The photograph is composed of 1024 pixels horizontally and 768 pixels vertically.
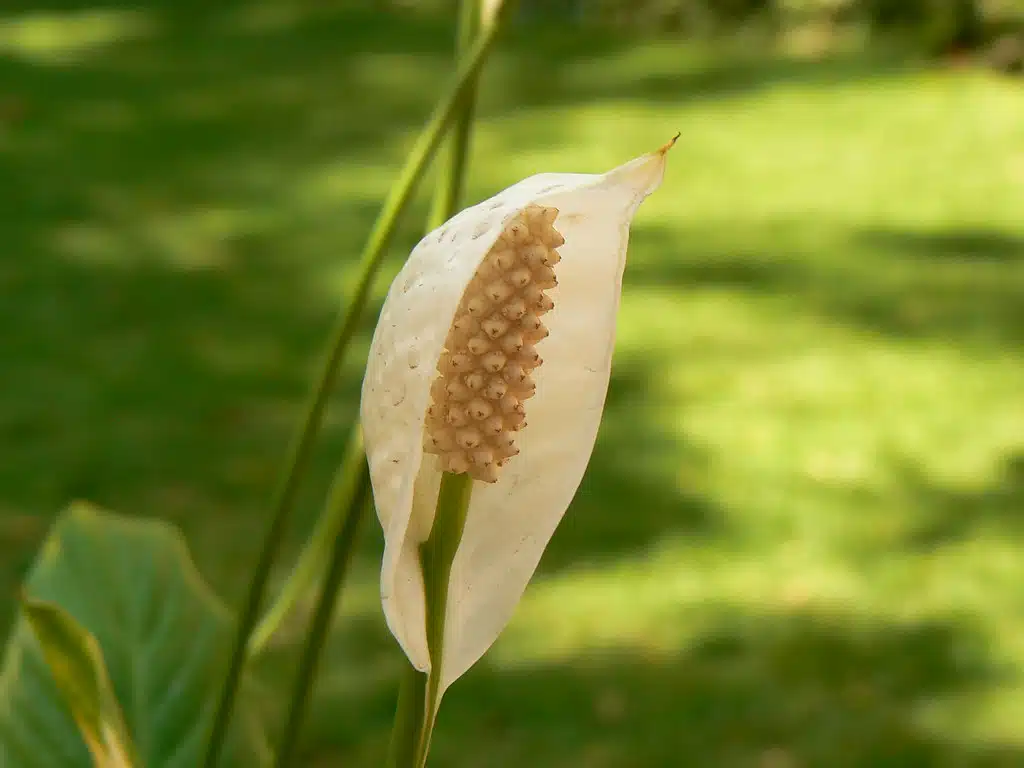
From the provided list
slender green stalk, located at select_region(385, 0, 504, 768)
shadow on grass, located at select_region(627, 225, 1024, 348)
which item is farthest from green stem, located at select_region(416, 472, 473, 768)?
shadow on grass, located at select_region(627, 225, 1024, 348)

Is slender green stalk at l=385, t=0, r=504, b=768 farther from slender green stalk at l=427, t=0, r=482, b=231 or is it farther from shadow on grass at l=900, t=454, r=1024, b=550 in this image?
shadow on grass at l=900, t=454, r=1024, b=550

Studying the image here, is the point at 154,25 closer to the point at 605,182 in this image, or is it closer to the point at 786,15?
the point at 786,15

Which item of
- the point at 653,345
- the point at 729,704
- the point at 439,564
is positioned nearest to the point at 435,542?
the point at 439,564

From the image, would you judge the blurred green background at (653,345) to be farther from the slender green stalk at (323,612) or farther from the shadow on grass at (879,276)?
the slender green stalk at (323,612)

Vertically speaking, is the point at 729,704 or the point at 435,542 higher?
the point at 435,542

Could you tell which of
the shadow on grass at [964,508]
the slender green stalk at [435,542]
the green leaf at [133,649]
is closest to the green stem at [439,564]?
the slender green stalk at [435,542]

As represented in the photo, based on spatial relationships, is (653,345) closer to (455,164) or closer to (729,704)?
(729,704)
